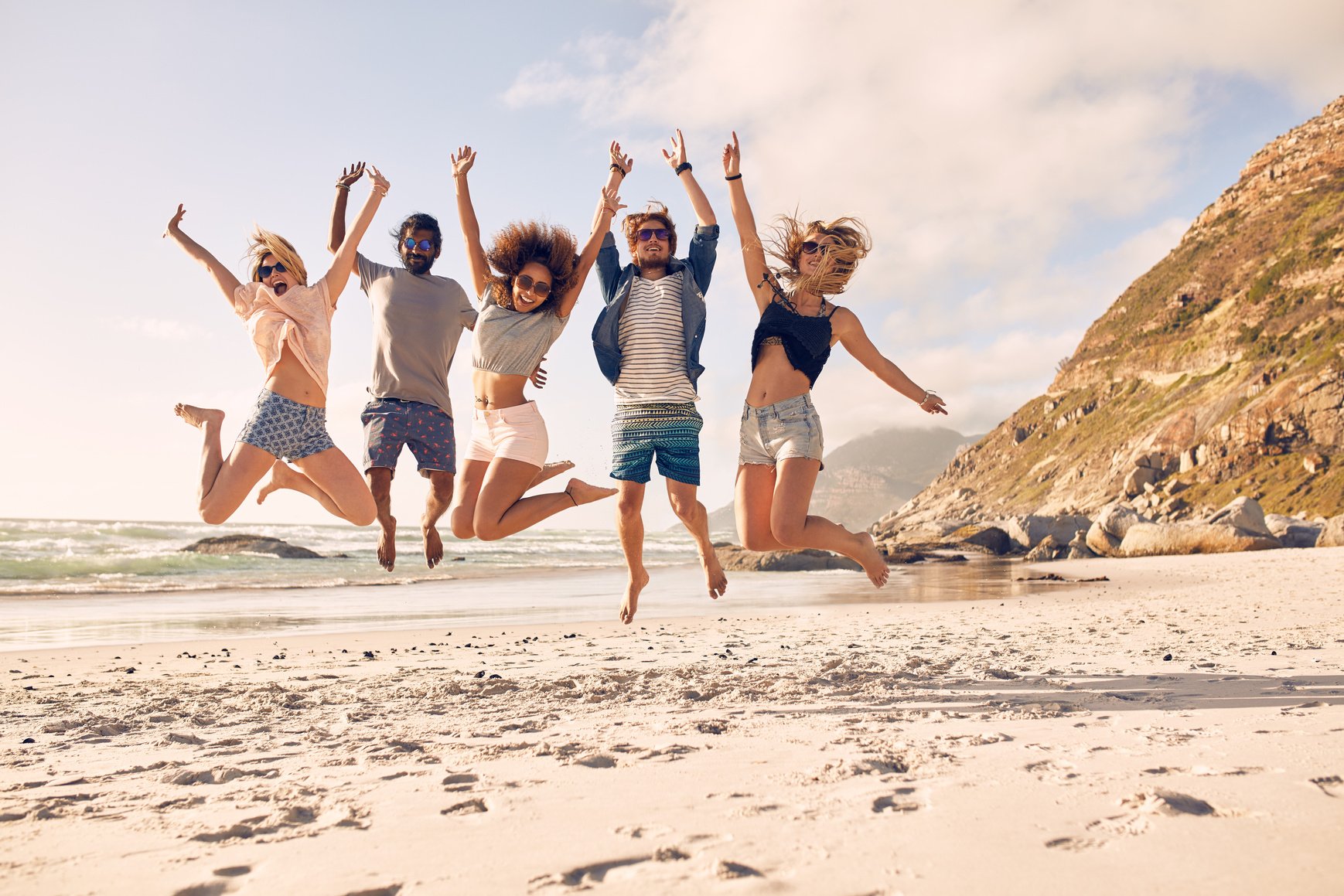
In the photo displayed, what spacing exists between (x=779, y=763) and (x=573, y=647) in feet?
15.2

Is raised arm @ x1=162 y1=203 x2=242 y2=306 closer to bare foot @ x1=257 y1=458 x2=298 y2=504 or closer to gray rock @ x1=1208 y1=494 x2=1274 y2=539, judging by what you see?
bare foot @ x1=257 y1=458 x2=298 y2=504

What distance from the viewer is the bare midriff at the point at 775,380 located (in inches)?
246

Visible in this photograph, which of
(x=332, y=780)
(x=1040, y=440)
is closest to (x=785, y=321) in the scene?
(x=332, y=780)

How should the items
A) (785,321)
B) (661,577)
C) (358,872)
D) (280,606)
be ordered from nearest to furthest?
(358,872)
(785,321)
(280,606)
(661,577)

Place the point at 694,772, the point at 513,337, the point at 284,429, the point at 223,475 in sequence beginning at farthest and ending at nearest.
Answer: the point at 513,337, the point at 284,429, the point at 223,475, the point at 694,772

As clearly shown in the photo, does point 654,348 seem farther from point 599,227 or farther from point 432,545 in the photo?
point 432,545

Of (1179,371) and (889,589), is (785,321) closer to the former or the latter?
(889,589)

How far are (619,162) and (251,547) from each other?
84.4ft

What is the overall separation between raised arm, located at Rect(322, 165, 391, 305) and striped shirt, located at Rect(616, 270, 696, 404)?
1927 mm

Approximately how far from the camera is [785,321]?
6.26 metres

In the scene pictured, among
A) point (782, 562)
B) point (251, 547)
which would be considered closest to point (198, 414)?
point (782, 562)

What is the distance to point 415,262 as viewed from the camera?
→ 6637 millimetres

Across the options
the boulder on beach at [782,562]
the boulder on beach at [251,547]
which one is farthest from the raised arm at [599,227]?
the boulder on beach at [251,547]

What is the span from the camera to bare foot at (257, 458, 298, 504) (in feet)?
20.6
